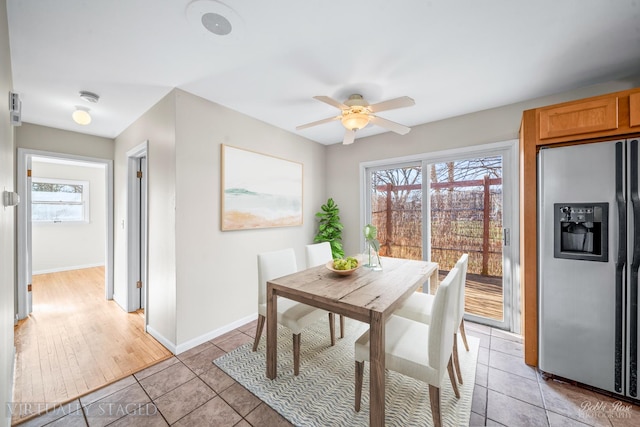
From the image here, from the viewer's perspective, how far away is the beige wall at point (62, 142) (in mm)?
3049

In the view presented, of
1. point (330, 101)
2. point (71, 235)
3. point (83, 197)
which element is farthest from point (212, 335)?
point (83, 197)

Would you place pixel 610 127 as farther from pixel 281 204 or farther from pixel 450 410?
pixel 281 204

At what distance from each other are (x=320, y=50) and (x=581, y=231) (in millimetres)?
2343

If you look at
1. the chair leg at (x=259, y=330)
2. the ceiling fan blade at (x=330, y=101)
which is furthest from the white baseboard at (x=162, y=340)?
the ceiling fan blade at (x=330, y=101)

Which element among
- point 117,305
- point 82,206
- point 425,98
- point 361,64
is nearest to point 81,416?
point 117,305

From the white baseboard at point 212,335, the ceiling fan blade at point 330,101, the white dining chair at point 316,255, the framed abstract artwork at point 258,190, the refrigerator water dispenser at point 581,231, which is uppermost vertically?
the ceiling fan blade at point 330,101

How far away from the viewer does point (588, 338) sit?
70.0 inches

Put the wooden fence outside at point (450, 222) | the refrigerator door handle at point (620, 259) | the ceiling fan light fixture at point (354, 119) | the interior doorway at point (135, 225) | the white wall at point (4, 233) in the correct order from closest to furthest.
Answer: the white wall at point (4, 233) < the refrigerator door handle at point (620, 259) < the ceiling fan light fixture at point (354, 119) < the wooden fence outside at point (450, 222) < the interior doorway at point (135, 225)

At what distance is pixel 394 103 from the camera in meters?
1.90

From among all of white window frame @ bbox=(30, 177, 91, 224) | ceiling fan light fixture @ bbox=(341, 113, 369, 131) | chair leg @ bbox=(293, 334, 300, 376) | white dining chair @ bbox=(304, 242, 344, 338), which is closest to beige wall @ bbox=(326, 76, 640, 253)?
white dining chair @ bbox=(304, 242, 344, 338)

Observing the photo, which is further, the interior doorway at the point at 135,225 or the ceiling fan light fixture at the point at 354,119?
the interior doorway at the point at 135,225

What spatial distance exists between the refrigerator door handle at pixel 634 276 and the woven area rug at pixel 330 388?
94 cm

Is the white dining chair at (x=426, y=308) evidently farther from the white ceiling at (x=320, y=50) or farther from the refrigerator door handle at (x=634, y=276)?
the white ceiling at (x=320, y=50)

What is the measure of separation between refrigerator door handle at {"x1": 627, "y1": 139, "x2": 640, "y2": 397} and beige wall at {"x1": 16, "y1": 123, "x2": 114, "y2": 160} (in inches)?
222
